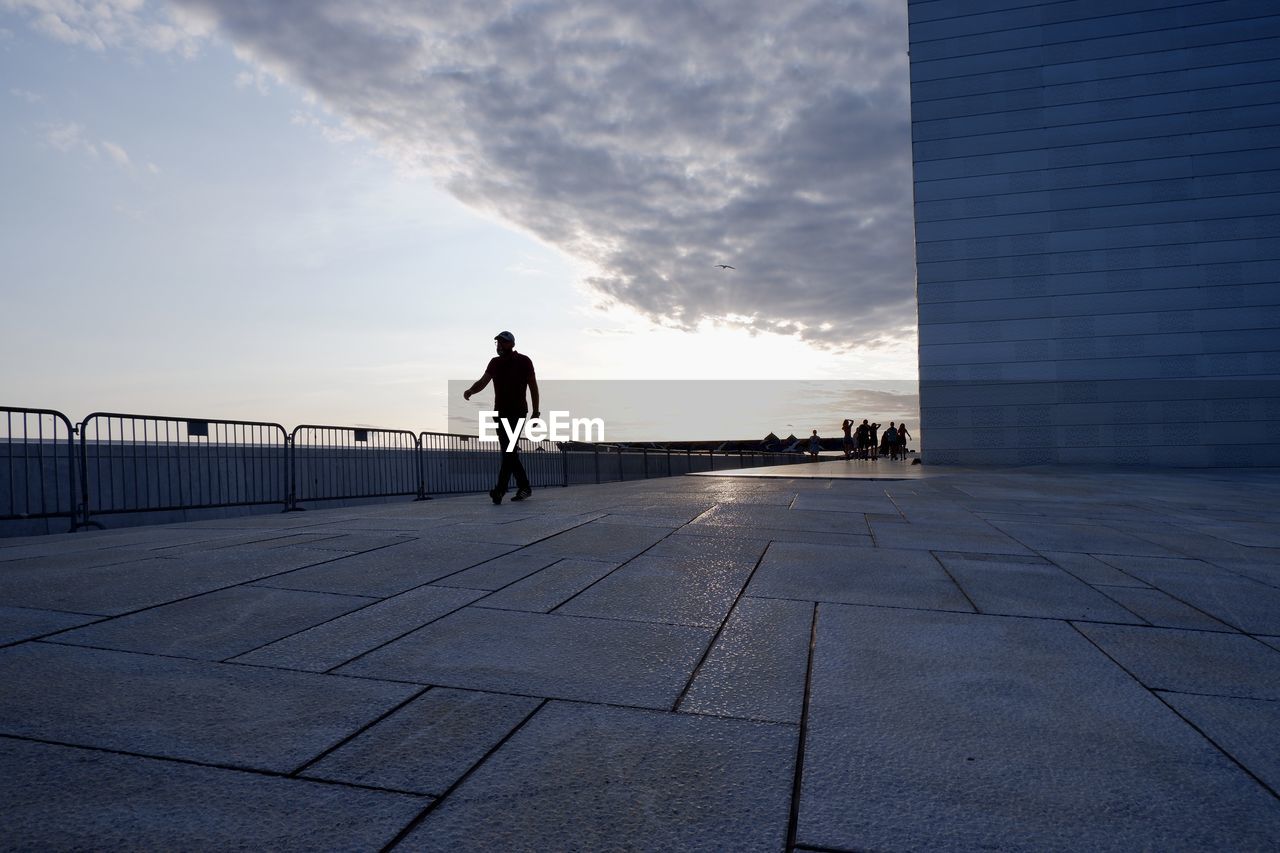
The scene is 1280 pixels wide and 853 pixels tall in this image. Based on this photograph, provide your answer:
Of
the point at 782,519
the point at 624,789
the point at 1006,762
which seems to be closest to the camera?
the point at 624,789

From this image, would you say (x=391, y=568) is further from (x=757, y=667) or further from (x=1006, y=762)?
(x=1006, y=762)

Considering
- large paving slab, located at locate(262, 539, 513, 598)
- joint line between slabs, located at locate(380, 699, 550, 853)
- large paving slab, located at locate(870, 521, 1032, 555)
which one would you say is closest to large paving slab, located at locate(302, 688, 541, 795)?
joint line between slabs, located at locate(380, 699, 550, 853)

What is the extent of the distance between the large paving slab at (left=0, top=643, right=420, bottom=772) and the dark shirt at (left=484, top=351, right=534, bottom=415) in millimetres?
6220

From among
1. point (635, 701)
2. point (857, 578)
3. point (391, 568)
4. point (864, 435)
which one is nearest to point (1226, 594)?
point (857, 578)

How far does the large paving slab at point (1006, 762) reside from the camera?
66.1 inches

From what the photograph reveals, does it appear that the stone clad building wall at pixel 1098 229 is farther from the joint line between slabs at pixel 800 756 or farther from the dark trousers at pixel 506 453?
the joint line between slabs at pixel 800 756

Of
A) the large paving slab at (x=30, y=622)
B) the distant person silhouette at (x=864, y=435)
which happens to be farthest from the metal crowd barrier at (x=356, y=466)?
the distant person silhouette at (x=864, y=435)

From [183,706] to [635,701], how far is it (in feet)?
4.80

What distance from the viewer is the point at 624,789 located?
183cm

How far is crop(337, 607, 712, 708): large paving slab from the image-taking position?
8.42 feet

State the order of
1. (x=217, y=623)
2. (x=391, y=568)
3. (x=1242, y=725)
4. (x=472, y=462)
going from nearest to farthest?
(x=1242, y=725)
(x=217, y=623)
(x=391, y=568)
(x=472, y=462)

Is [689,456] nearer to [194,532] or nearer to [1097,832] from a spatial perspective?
[194,532]

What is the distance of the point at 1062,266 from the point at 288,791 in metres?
24.3

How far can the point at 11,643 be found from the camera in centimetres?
299
